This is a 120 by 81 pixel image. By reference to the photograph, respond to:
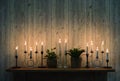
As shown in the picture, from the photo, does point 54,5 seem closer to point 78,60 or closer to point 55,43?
point 55,43

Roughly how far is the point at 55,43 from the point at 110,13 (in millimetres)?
1097

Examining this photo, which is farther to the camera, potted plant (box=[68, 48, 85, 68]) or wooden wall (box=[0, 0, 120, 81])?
wooden wall (box=[0, 0, 120, 81])

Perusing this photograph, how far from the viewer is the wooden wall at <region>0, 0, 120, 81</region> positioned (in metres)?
5.21

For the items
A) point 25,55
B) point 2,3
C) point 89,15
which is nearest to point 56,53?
point 25,55

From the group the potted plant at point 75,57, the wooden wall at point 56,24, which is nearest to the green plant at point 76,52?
the potted plant at point 75,57

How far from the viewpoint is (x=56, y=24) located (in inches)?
206

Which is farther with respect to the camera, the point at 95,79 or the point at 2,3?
the point at 2,3

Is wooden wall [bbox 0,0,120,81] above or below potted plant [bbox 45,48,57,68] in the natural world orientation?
above

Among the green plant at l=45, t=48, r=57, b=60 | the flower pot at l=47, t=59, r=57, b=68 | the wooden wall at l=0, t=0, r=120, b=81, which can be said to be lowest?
the flower pot at l=47, t=59, r=57, b=68

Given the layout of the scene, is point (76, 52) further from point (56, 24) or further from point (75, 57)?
point (56, 24)

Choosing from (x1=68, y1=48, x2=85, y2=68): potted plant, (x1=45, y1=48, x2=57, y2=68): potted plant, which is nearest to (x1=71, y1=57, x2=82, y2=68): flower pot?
(x1=68, y1=48, x2=85, y2=68): potted plant

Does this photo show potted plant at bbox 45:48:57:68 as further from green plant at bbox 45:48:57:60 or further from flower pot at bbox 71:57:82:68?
flower pot at bbox 71:57:82:68

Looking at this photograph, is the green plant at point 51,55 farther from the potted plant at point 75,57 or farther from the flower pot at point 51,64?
the potted plant at point 75,57

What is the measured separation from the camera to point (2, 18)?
5273 millimetres
